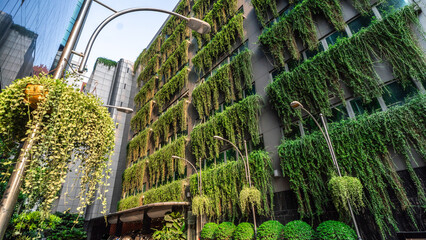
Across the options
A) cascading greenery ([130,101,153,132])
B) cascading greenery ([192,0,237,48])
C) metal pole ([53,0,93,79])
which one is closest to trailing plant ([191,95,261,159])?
cascading greenery ([192,0,237,48])

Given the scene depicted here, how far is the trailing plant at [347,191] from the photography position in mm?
7414

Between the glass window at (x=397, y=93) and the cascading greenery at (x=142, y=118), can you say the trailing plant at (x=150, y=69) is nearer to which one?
the cascading greenery at (x=142, y=118)

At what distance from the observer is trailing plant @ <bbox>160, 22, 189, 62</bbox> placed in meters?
25.2

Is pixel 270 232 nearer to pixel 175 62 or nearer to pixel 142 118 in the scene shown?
pixel 175 62

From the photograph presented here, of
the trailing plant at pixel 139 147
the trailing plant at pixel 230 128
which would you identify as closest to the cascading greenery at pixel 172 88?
the trailing plant at pixel 139 147

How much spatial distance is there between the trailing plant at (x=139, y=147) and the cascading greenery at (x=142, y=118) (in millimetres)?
1206

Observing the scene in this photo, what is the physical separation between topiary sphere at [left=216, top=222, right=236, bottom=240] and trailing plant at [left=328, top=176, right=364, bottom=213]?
5483 millimetres

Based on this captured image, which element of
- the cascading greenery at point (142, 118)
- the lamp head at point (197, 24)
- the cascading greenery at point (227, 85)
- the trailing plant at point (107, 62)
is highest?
the trailing plant at point (107, 62)

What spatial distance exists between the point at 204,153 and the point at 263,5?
11.4 m

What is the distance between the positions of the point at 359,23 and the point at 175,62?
18534 mm

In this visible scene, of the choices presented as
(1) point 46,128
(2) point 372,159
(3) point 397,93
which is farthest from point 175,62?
(1) point 46,128

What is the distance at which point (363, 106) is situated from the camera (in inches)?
372

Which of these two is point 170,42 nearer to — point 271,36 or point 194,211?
point 271,36

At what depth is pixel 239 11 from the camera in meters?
18.3
